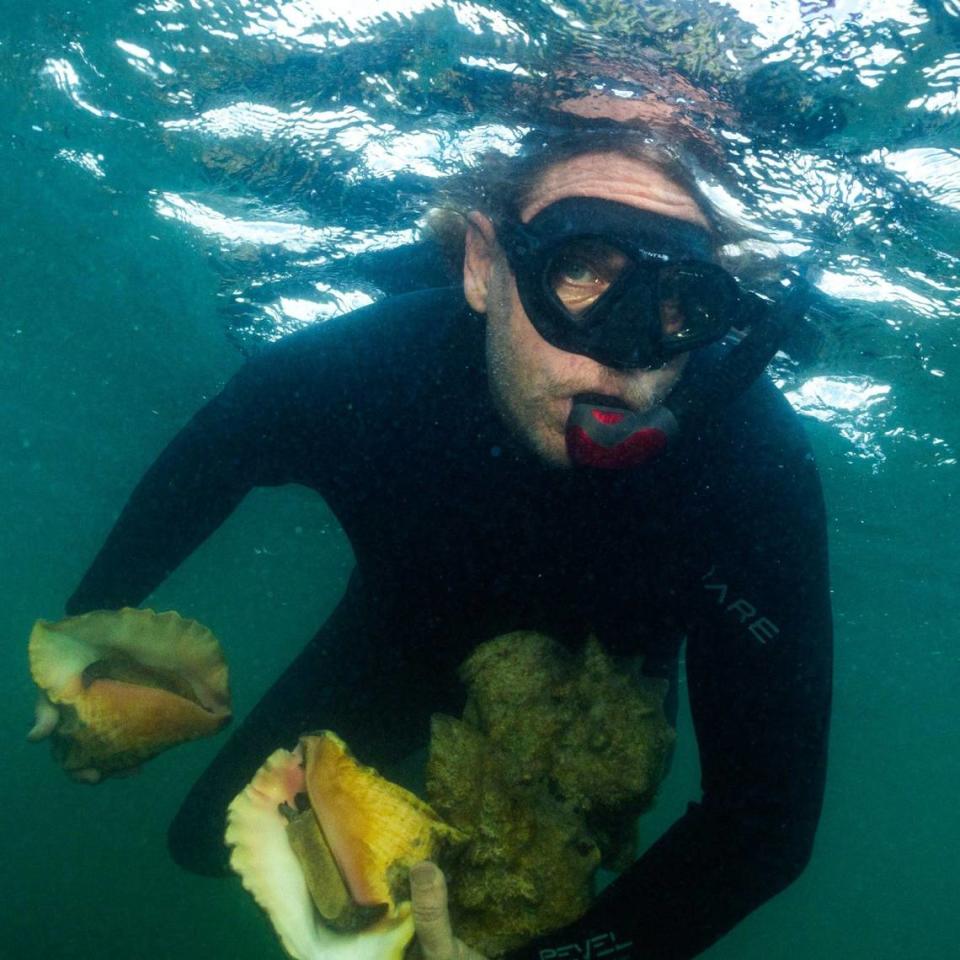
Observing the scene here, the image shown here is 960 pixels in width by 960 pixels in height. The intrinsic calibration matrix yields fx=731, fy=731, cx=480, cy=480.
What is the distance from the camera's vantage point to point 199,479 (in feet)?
15.6

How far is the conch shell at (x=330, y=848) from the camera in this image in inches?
102

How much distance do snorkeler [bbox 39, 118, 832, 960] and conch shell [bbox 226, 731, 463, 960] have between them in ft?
3.10

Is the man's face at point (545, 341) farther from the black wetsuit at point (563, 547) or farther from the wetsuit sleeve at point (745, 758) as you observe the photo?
the wetsuit sleeve at point (745, 758)

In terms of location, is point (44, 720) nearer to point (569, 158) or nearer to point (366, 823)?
point (366, 823)

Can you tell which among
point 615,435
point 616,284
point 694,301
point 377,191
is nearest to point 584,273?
point 616,284

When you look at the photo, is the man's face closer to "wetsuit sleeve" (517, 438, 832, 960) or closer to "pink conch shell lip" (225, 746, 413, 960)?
"wetsuit sleeve" (517, 438, 832, 960)

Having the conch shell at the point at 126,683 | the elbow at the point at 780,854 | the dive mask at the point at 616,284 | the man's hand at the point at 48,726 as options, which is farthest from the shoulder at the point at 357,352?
the elbow at the point at 780,854

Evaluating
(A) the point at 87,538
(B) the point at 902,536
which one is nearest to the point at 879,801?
(B) the point at 902,536

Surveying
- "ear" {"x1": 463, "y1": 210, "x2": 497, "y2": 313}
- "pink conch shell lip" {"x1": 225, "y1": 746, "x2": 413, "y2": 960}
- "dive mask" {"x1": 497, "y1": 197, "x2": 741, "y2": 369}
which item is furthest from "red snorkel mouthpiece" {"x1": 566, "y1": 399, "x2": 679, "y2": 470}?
"pink conch shell lip" {"x1": 225, "y1": 746, "x2": 413, "y2": 960}

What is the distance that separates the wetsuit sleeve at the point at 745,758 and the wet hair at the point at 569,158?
2558mm

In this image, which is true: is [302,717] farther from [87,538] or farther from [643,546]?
[87,538]

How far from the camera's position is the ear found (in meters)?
4.87

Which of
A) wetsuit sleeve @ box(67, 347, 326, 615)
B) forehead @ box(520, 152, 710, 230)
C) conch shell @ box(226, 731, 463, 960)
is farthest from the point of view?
forehead @ box(520, 152, 710, 230)

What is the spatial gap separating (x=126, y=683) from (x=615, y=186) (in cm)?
414
